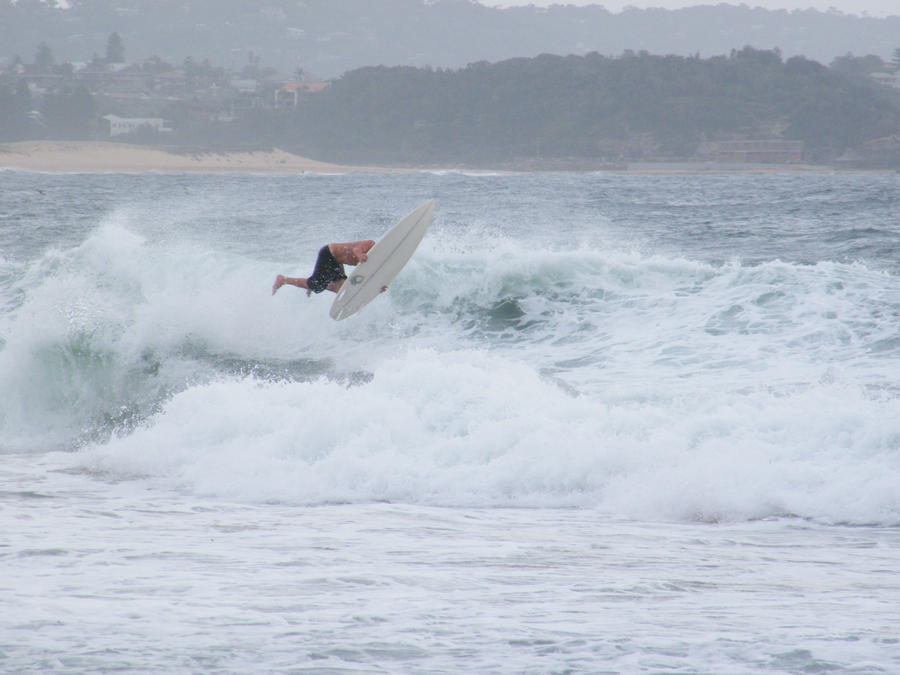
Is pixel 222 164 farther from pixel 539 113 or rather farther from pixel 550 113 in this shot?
pixel 550 113

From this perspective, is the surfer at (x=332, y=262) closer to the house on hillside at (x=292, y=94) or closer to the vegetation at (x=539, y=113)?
the vegetation at (x=539, y=113)

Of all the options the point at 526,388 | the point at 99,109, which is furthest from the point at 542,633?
the point at 99,109

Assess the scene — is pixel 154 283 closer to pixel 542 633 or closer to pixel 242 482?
pixel 242 482

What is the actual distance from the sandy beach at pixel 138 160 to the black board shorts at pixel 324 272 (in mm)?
74048

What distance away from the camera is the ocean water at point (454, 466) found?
4.60 meters

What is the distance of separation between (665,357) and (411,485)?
3995 mm

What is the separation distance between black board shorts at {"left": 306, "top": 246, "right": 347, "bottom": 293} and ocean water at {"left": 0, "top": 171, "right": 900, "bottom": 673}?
3.40 feet

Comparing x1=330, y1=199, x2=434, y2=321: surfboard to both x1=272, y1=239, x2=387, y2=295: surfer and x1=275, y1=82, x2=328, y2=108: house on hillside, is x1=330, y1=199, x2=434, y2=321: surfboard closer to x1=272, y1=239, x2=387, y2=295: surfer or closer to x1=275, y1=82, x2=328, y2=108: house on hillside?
x1=272, y1=239, x2=387, y2=295: surfer

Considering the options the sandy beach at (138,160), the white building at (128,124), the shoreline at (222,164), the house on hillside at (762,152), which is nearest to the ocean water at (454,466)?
the shoreline at (222,164)

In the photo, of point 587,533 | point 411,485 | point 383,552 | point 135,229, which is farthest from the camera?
point 135,229

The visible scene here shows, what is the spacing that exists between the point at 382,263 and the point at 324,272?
62 centimetres

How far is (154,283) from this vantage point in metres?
14.0

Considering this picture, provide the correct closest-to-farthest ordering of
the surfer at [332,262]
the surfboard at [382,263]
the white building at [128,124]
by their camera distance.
A: 1. the surfer at [332,262]
2. the surfboard at [382,263]
3. the white building at [128,124]

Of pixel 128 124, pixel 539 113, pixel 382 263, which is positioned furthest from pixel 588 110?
pixel 382 263
